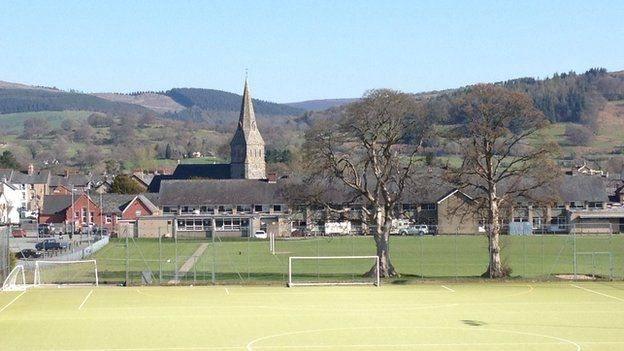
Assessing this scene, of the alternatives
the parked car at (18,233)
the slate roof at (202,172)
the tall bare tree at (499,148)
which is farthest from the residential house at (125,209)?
the tall bare tree at (499,148)

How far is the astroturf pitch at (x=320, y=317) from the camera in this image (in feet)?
94.6

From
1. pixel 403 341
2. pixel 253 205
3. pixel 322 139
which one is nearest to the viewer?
pixel 403 341

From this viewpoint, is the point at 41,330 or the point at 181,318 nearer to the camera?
the point at 41,330

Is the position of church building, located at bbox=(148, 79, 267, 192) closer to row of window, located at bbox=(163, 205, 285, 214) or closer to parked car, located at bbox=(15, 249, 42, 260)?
row of window, located at bbox=(163, 205, 285, 214)

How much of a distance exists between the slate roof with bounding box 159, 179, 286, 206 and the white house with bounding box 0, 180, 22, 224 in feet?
90.1

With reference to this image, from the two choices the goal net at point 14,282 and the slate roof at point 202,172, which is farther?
the slate roof at point 202,172

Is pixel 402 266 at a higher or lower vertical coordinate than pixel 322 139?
lower

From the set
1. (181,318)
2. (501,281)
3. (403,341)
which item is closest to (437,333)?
(403,341)

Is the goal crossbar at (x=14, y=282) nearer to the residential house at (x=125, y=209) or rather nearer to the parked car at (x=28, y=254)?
the parked car at (x=28, y=254)

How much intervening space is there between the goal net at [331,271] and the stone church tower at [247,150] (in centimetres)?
10138

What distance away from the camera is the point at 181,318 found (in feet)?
115

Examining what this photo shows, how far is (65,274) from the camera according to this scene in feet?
184

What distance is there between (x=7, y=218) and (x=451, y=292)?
358 ft

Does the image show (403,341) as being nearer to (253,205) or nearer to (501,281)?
(501,281)
